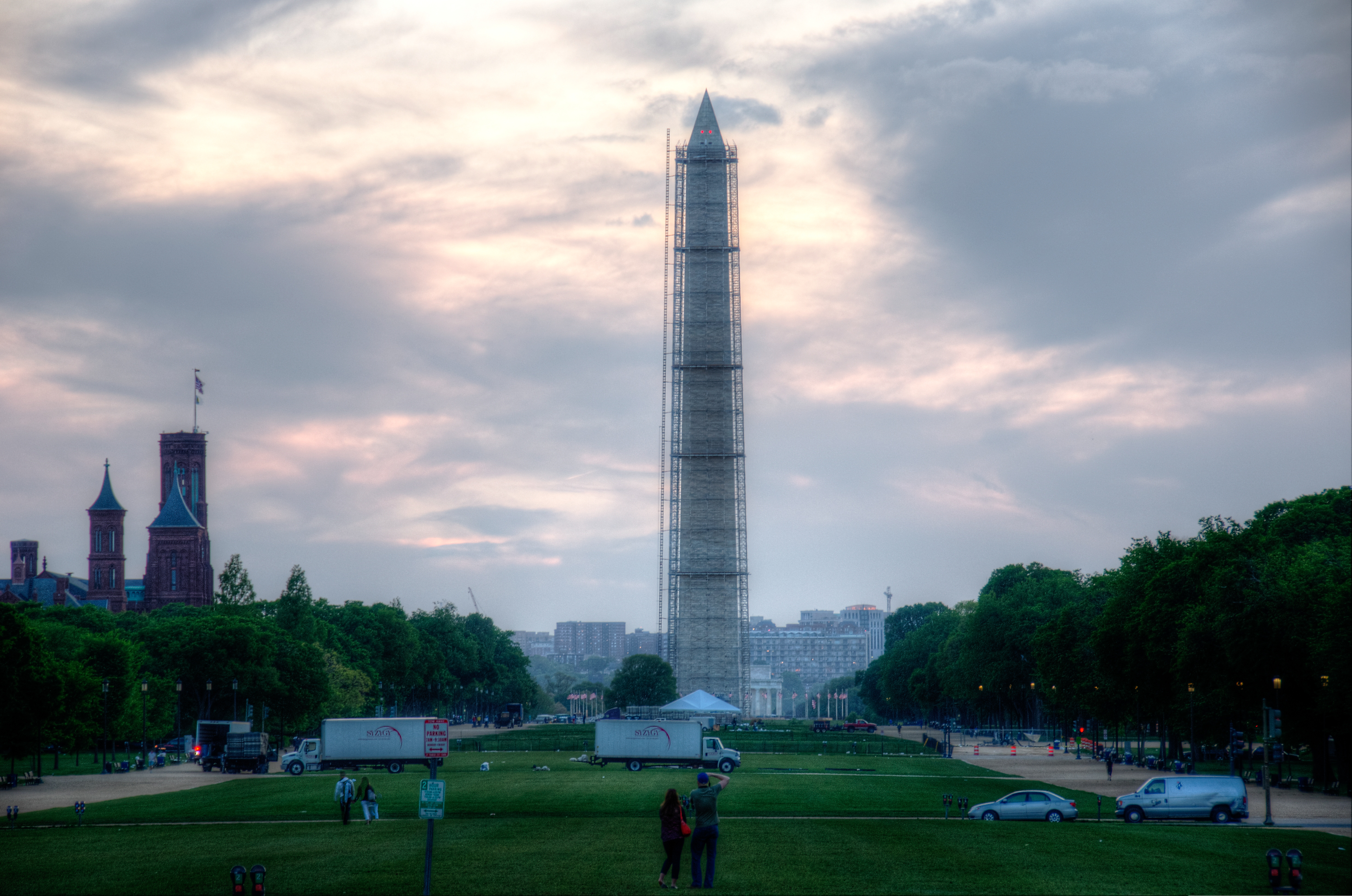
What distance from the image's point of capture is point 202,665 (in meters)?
92.6

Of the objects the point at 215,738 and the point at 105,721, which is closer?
the point at 215,738

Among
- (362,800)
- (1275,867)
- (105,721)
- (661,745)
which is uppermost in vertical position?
(1275,867)

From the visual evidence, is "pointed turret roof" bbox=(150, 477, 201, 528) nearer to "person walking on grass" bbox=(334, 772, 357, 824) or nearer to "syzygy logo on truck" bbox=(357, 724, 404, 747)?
"syzygy logo on truck" bbox=(357, 724, 404, 747)

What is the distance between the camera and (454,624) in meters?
166

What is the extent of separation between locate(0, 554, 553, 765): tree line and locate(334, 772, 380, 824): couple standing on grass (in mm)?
26630

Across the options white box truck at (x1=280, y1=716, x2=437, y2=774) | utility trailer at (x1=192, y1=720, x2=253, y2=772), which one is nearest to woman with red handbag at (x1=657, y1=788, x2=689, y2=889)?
white box truck at (x1=280, y1=716, x2=437, y2=774)

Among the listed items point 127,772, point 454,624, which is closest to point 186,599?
point 454,624

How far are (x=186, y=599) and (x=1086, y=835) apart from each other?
171322mm

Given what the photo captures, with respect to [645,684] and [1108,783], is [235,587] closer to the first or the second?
[645,684]

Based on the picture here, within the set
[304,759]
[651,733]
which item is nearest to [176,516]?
[304,759]

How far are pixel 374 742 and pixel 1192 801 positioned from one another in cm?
3918

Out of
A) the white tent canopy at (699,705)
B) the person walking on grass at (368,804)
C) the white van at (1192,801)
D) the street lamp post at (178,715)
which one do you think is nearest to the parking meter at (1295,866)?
the white van at (1192,801)

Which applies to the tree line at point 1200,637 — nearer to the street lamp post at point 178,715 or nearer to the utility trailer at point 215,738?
the utility trailer at point 215,738

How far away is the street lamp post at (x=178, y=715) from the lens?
9050cm
